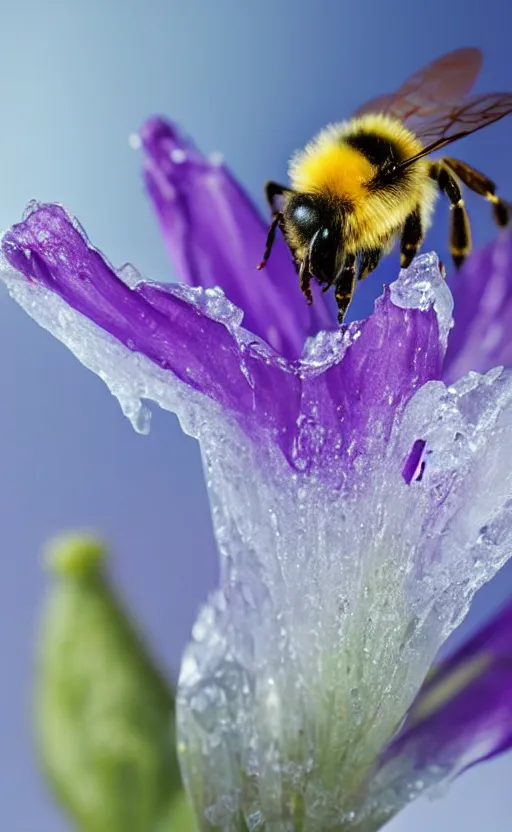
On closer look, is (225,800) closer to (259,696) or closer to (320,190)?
(259,696)

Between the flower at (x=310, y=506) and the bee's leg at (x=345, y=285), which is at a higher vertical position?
the bee's leg at (x=345, y=285)

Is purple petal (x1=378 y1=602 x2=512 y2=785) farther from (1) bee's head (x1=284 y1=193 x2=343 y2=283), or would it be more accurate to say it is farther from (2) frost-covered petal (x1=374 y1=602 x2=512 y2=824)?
(1) bee's head (x1=284 y1=193 x2=343 y2=283)

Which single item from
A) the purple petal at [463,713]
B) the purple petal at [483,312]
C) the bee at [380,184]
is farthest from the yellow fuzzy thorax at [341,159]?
the purple petal at [463,713]

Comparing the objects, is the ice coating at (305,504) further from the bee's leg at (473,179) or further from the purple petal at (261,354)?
the bee's leg at (473,179)

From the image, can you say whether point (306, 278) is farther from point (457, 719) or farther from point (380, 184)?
point (457, 719)

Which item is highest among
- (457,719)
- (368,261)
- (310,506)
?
(368,261)

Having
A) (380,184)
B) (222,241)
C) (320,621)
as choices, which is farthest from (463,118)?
(320,621)
